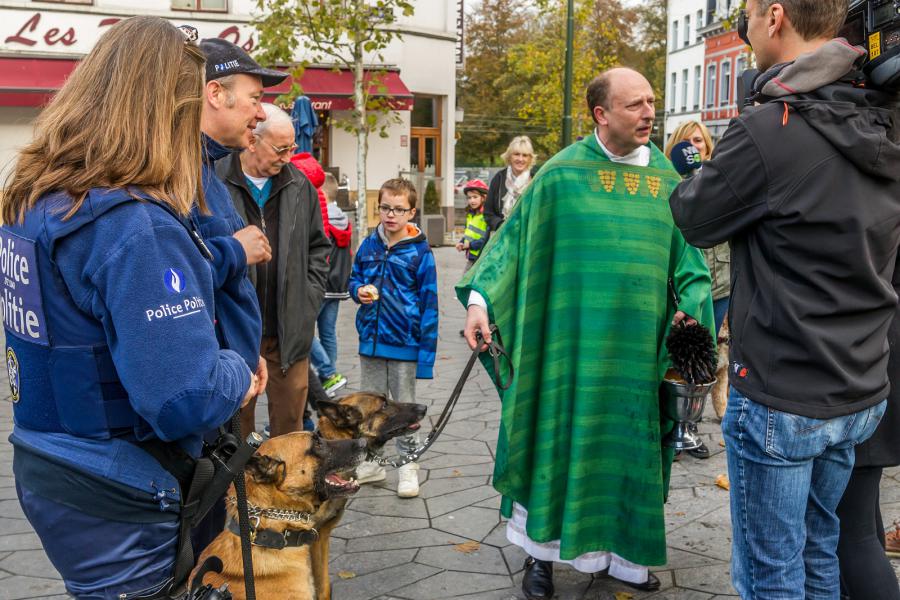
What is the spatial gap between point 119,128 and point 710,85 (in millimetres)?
62547

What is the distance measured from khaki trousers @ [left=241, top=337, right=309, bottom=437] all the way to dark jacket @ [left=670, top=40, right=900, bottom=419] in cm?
296

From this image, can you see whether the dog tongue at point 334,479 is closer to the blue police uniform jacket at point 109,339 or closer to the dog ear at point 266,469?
the dog ear at point 266,469

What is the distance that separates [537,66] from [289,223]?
2900cm

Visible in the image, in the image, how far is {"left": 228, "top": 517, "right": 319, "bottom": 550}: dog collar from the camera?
3002 mm

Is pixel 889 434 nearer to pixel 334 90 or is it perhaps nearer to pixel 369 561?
pixel 369 561

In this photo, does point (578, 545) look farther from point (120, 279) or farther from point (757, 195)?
point (120, 279)

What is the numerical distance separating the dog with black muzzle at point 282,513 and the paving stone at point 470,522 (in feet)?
6.05

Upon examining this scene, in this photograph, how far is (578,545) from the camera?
4133mm

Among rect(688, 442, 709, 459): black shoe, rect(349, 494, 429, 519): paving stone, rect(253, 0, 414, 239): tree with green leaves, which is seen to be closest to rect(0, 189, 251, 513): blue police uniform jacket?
rect(349, 494, 429, 519): paving stone

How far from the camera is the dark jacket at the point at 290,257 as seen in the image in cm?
500

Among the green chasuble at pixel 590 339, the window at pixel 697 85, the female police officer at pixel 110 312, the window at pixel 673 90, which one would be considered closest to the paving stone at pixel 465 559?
the green chasuble at pixel 590 339

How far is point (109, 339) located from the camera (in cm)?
204

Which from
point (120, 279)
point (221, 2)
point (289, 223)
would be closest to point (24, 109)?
point (221, 2)

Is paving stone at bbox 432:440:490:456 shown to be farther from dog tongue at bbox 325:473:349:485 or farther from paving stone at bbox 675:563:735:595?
dog tongue at bbox 325:473:349:485
